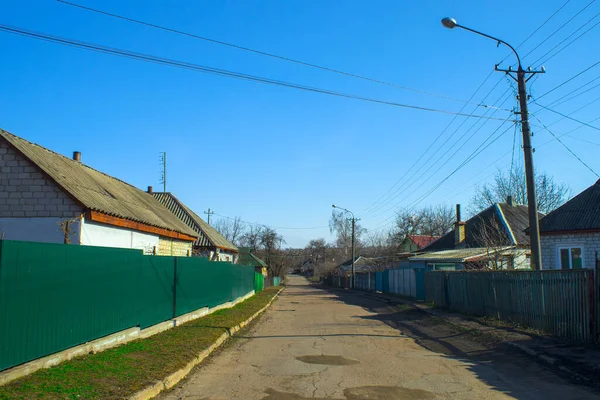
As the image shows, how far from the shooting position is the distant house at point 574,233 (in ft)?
74.3

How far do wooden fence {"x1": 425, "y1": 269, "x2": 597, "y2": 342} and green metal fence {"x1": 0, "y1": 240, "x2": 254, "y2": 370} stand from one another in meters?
9.61

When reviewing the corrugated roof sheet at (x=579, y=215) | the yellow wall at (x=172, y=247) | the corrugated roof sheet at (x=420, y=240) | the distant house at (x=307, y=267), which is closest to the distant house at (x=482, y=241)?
the corrugated roof sheet at (x=579, y=215)

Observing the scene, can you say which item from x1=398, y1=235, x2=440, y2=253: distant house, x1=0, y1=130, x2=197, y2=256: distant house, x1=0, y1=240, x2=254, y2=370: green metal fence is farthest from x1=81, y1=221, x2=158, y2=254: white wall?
x1=398, y1=235, x2=440, y2=253: distant house

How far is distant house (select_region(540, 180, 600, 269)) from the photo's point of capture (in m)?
22.6

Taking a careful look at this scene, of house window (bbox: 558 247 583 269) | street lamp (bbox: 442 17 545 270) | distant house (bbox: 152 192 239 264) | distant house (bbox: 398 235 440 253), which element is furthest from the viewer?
distant house (bbox: 398 235 440 253)

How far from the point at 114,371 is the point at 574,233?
2153 cm

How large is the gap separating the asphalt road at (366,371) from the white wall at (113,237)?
5375 mm

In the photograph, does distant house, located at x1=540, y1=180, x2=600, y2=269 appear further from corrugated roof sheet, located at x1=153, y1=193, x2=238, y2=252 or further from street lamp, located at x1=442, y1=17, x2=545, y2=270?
corrugated roof sheet, located at x1=153, y1=193, x2=238, y2=252

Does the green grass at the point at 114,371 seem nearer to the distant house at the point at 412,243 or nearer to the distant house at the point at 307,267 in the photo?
the distant house at the point at 412,243

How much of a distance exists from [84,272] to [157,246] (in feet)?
43.5

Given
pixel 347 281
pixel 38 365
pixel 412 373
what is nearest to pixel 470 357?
pixel 412 373

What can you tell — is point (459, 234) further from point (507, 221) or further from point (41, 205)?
point (41, 205)

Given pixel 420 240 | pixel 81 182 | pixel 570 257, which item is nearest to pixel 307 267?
pixel 420 240

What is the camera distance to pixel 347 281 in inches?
2402
